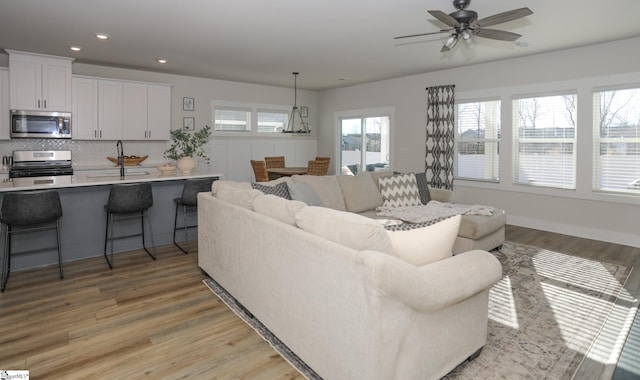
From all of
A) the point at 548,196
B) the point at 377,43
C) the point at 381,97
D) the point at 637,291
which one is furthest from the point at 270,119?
the point at 637,291

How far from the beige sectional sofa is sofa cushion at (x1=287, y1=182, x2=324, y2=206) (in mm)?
1050

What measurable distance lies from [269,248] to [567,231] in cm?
499

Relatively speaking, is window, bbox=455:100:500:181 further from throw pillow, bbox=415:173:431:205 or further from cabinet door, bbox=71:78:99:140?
cabinet door, bbox=71:78:99:140

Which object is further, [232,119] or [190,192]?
[232,119]

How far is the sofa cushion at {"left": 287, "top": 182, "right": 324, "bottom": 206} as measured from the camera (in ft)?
12.3

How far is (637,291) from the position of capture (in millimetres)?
3393

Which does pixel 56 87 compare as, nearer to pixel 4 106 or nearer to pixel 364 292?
pixel 4 106

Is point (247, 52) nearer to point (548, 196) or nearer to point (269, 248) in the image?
point (269, 248)

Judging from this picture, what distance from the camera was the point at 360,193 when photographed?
185 inches

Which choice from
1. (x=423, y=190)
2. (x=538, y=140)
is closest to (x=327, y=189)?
(x=423, y=190)

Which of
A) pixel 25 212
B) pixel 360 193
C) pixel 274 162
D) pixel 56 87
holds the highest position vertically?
pixel 56 87

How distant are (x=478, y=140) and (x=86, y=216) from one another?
6007mm

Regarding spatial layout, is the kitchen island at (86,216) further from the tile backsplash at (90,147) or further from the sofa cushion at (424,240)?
the sofa cushion at (424,240)

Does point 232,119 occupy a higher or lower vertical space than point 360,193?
higher
